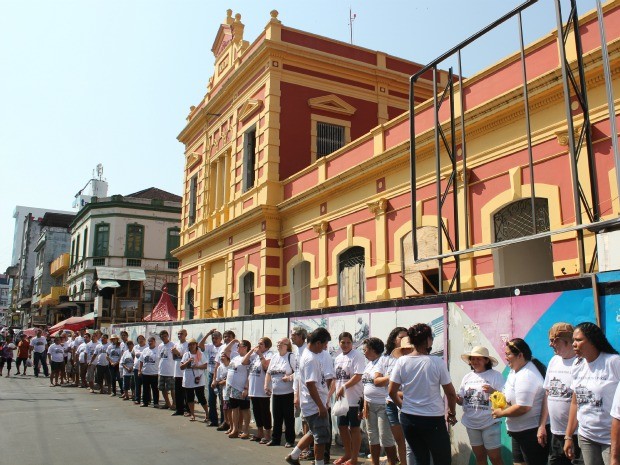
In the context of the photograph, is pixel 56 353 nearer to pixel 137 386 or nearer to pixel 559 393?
pixel 137 386

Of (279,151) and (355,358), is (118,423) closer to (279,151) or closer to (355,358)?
(355,358)

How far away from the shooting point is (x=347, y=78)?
21.2 meters

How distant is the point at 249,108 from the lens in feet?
71.2

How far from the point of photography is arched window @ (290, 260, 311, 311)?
1933 centimetres

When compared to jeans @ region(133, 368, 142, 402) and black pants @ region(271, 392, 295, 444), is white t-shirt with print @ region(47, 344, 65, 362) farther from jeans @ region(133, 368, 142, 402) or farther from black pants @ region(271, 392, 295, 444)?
black pants @ region(271, 392, 295, 444)

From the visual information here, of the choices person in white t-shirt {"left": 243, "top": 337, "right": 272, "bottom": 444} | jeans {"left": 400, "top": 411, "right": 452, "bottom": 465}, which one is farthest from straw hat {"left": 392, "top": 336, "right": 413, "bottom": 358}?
person in white t-shirt {"left": 243, "top": 337, "right": 272, "bottom": 444}

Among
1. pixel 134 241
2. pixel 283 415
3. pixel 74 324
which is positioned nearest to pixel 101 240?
pixel 134 241

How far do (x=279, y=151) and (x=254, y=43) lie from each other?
4666 millimetres

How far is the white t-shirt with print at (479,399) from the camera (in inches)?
250

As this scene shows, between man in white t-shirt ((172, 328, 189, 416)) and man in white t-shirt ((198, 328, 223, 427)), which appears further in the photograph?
man in white t-shirt ((172, 328, 189, 416))

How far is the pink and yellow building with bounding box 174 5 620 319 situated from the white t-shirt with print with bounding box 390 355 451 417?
17.4 feet

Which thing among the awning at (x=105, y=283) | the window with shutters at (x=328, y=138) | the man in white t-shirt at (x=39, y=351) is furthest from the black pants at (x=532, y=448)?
the awning at (x=105, y=283)

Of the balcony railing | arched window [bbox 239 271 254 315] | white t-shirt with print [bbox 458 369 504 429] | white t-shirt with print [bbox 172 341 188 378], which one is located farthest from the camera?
the balcony railing

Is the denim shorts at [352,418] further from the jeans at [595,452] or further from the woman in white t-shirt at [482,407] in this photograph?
the jeans at [595,452]
